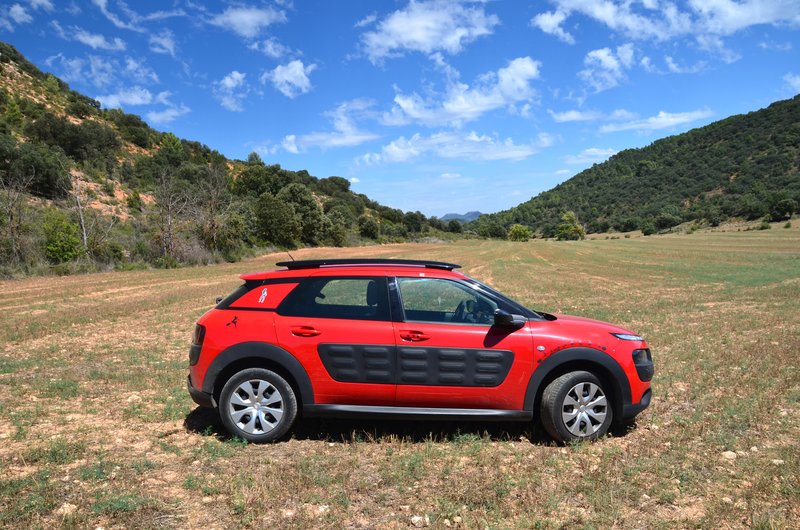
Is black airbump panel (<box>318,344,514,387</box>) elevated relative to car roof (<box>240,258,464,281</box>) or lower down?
lower down

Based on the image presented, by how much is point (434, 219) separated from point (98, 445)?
369ft

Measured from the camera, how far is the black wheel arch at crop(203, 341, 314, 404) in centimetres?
475

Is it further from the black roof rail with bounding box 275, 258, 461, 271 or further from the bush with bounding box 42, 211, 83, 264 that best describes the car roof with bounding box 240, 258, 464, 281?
the bush with bounding box 42, 211, 83, 264

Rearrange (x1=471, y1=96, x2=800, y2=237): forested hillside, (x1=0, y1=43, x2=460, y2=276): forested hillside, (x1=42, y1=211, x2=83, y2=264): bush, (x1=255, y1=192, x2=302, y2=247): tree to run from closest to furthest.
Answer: (x1=42, y1=211, x2=83, y2=264): bush, (x1=0, y1=43, x2=460, y2=276): forested hillside, (x1=255, y1=192, x2=302, y2=247): tree, (x1=471, y1=96, x2=800, y2=237): forested hillside

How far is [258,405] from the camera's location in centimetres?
481

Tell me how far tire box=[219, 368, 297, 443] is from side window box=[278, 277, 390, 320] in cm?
67

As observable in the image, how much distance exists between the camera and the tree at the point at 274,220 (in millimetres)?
48969

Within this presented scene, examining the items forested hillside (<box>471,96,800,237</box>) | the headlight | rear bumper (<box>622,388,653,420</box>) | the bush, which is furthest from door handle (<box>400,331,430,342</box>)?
forested hillside (<box>471,96,800,237</box>)

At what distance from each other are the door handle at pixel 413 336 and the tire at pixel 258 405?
1197mm

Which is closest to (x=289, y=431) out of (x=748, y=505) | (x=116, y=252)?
(x=748, y=505)

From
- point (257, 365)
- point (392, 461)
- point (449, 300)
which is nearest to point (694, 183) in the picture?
point (449, 300)

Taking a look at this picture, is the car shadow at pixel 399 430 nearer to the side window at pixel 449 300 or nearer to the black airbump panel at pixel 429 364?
the black airbump panel at pixel 429 364

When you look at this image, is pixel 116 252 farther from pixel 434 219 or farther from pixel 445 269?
pixel 434 219

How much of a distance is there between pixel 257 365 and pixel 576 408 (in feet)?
10.1
